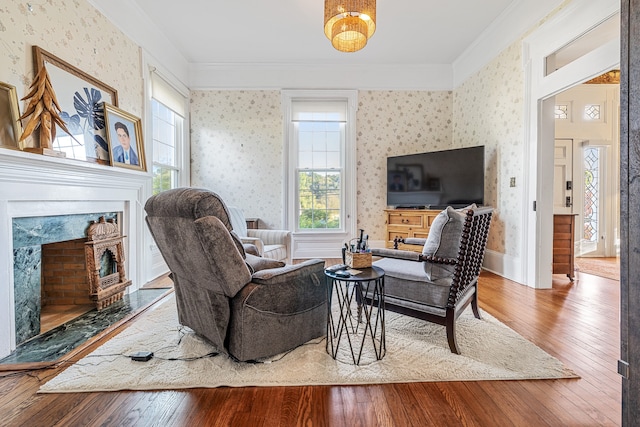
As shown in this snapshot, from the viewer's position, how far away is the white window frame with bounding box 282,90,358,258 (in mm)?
5039

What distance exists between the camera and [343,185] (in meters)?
5.21

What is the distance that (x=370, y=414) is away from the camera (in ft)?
4.70

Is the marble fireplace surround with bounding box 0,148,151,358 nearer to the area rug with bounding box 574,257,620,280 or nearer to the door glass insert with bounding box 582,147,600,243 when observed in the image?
the area rug with bounding box 574,257,620,280

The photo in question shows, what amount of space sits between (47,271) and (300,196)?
332 cm

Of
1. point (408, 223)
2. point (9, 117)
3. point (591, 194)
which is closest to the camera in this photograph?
point (9, 117)

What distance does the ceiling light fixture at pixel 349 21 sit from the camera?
270 cm

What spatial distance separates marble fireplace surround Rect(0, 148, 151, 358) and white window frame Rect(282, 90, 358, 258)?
2186mm

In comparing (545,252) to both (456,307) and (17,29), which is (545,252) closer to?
(456,307)

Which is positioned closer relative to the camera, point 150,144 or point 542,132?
point 542,132

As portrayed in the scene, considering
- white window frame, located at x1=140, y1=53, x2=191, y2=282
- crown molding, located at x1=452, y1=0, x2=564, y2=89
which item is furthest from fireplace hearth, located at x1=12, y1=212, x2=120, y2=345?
crown molding, located at x1=452, y1=0, x2=564, y2=89

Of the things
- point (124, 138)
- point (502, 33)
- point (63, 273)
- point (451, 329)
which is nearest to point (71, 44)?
point (124, 138)

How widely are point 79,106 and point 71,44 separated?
20.3 inches

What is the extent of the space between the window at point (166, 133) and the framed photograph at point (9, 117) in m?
1.96

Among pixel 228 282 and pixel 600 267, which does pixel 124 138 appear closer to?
pixel 228 282
